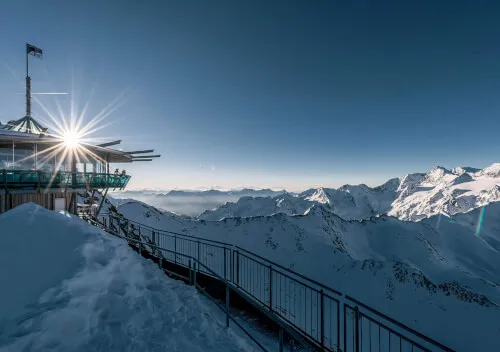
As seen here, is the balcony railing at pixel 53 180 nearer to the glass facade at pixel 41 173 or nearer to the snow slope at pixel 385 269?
the glass facade at pixel 41 173

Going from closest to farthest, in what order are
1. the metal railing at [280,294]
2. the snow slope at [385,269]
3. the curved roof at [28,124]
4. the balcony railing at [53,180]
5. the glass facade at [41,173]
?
1. the metal railing at [280,294]
2. the balcony railing at [53,180]
3. the glass facade at [41,173]
4. the curved roof at [28,124]
5. the snow slope at [385,269]

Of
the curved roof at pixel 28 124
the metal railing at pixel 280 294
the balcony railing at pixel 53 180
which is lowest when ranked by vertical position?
the metal railing at pixel 280 294

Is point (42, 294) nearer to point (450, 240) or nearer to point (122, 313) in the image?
point (122, 313)

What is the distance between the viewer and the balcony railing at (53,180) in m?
12.5

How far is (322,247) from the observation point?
97.1 m

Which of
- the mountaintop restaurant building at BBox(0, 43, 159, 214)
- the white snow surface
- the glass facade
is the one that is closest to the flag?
the mountaintop restaurant building at BBox(0, 43, 159, 214)

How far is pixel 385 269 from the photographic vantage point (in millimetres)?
84938

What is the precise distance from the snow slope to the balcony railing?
44.8 meters

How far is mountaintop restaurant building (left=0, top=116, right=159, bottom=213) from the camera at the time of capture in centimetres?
1284

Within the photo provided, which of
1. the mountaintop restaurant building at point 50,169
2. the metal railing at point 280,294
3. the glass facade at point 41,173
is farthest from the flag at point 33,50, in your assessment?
the metal railing at point 280,294

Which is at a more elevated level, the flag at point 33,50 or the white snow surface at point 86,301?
the flag at point 33,50

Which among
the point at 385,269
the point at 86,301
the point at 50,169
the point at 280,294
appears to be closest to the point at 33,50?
the point at 50,169

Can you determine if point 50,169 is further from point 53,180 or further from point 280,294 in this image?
point 280,294

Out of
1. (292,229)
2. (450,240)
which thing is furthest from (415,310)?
(450,240)
